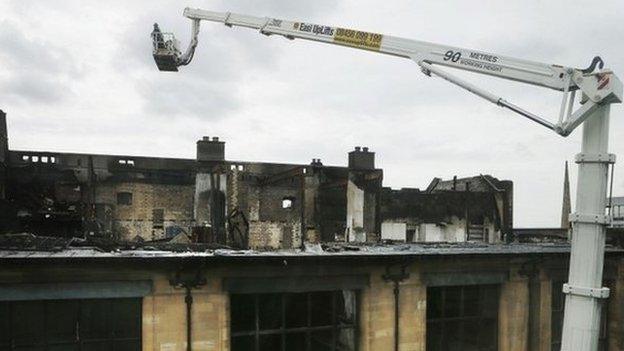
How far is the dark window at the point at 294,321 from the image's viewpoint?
9.48 metres

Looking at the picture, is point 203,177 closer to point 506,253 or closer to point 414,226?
point 414,226

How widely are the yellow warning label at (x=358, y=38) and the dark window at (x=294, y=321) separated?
18.8ft

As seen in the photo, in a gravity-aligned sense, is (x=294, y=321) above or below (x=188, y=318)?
below

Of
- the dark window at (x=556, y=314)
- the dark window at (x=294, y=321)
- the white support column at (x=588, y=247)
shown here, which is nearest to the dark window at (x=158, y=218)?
the dark window at (x=294, y=321)

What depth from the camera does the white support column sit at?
853cm

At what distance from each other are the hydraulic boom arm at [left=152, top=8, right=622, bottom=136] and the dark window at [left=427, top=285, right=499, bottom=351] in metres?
4.39

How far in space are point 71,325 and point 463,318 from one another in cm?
829

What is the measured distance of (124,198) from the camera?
98.2 feet

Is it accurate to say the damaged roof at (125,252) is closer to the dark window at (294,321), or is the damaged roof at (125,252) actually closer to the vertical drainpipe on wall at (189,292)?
the vertical drainpipe on wall at (189,292)

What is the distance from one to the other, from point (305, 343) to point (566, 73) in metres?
7.46

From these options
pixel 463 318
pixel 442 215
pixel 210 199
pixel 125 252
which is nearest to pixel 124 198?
pixel 210 199

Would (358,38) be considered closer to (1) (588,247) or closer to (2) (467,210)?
(1) (588,247)

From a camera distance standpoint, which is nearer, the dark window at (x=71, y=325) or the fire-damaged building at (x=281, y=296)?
the dark window at (x=71, y=325)

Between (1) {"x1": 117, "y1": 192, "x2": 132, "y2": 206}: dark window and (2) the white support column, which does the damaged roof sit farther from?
(1) {"x1": 117, "y1": 192, "x2": 132, "y2": 206}: dark window
